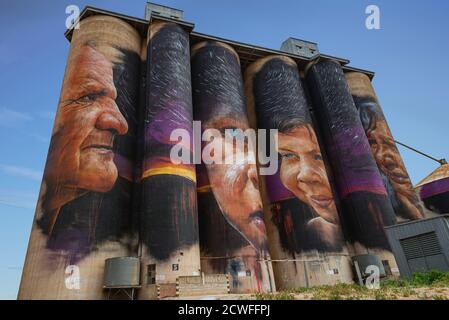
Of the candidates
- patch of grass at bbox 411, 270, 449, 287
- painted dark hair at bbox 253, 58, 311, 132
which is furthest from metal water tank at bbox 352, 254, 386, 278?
painted dark hair at bbox 253, 58, 311, 132

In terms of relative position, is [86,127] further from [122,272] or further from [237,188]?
[237,188]

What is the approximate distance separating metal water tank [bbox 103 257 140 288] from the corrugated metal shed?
19.9 metres

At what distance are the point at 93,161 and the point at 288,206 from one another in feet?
68.6

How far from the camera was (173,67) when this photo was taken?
1422 inches

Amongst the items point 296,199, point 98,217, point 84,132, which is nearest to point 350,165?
point 296,199

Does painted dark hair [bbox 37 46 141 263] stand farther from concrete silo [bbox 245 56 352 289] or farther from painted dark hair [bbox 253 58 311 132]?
painted dark hair [bbox 253 58 311 132]

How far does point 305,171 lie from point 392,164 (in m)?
16.7

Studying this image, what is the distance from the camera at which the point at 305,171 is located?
3812 centimetres

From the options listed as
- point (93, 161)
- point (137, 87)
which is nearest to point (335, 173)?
point (137, 87)

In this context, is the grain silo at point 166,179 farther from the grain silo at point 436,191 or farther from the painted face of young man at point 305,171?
the grain silo at point 436,191

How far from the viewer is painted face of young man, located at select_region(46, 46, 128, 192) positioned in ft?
94.2

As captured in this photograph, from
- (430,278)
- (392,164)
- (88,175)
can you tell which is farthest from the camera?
(392,164)
